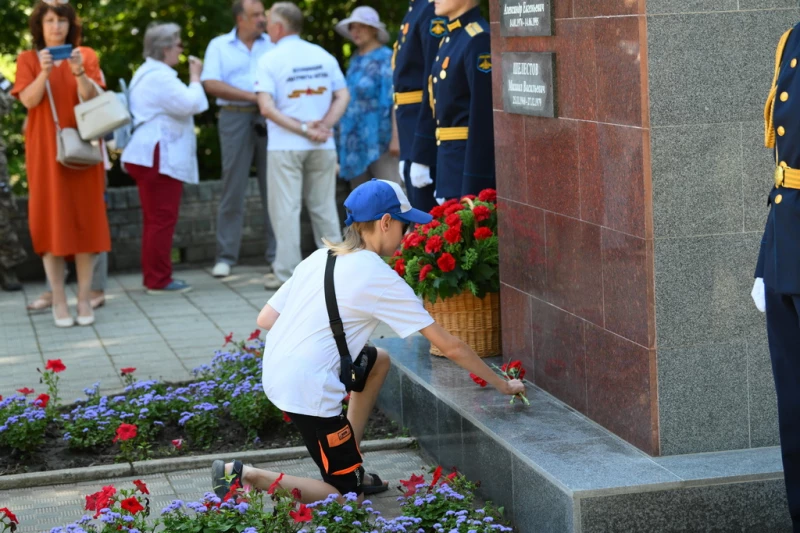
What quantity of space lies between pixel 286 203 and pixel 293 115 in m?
0.69

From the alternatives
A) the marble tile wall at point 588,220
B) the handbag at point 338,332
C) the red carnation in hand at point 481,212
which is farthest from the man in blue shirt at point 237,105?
the handbag at point 338,332

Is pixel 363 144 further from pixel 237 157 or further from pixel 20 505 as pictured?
pixel 20 505

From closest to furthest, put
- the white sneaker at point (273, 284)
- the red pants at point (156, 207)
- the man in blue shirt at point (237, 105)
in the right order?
1. the red pants at point (156, 207)
2. the white sneaker at point (273, 284)
3. the man in blue shirt at point (237, 105)

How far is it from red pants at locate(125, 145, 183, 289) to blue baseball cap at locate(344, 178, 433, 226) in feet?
16.8

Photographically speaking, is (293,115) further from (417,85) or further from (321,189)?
(417,85)

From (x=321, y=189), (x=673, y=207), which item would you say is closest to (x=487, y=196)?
(x=673, y=207)

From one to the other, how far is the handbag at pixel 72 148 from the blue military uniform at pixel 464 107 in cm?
260

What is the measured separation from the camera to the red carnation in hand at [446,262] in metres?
5.51

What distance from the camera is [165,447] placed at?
547cm

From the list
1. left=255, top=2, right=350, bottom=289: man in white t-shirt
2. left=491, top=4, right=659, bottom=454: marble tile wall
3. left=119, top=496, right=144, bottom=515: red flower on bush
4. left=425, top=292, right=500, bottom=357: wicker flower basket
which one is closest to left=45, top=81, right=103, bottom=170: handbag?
left=255, top=2, right=350, bottom=289: man in white t-shirt

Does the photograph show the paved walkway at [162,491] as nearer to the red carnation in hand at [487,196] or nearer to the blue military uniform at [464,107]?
the red carnation in hand at [487,196]

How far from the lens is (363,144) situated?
10172mm

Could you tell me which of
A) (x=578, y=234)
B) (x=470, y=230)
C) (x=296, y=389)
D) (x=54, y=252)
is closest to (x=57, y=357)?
(x=54, y=252)

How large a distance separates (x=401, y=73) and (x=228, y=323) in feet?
7.07
